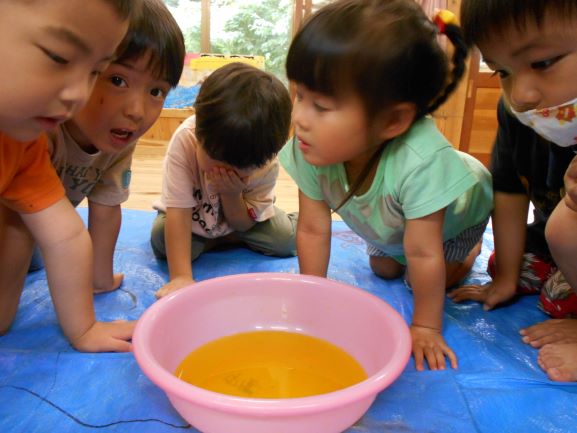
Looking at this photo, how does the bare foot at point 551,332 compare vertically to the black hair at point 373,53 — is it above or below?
below

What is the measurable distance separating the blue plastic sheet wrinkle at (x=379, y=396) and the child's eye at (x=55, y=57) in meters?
0.42

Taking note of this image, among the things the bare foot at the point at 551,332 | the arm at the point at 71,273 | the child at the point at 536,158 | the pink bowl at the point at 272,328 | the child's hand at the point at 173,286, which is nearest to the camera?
the pink bowl at the point at 272,328

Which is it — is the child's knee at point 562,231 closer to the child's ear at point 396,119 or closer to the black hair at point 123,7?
the child's ear at point 396,119

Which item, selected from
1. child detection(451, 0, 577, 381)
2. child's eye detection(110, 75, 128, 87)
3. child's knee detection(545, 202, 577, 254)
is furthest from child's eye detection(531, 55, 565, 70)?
child's eye detection(110, 75, 128, 87)

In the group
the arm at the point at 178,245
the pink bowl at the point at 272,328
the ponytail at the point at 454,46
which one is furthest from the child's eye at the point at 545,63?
the arm at the point at 178,245

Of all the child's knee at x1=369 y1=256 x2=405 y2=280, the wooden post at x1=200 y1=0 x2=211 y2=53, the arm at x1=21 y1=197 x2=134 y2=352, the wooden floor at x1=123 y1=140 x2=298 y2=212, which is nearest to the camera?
the arm at x1=21 y1=197 x2=134 y2=352

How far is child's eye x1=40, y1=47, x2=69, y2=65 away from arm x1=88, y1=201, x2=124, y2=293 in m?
0.48

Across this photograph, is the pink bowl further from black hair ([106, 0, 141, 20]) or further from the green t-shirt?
black hair ([106, 0, 141, 20])

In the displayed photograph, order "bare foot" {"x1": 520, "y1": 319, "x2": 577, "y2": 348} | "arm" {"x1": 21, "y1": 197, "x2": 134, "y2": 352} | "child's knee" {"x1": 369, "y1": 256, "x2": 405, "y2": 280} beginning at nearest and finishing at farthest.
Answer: "arm" {"x1": 21, "y1": 197, "x2": 134, "y2": 352} < "bare foot" {"x1": 520, "y1": 319, "x2": 577, "y2": 348} < "child's knee" {"x1": 369, "y1": 256, "x2": 405, "y2": 280}

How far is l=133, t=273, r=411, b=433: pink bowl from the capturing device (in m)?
0.49

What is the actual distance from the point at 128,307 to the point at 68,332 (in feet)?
0.54

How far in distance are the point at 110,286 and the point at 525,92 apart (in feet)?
2.62

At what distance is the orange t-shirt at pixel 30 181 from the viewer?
671 mm

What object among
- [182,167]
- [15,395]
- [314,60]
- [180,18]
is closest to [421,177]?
[314,60]
